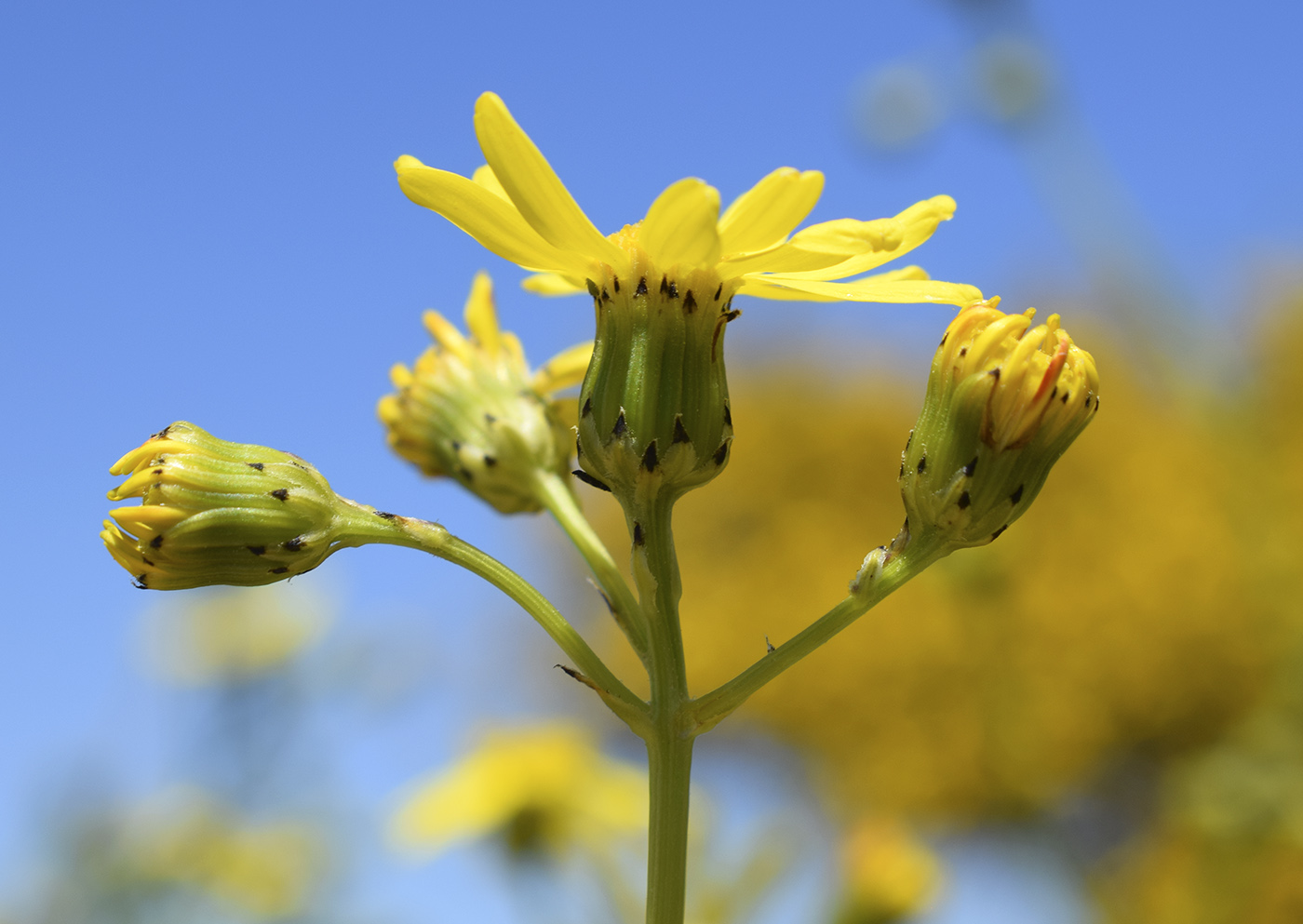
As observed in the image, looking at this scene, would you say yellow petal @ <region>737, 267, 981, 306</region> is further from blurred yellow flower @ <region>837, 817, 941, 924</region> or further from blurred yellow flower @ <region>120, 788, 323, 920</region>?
blurred yellow flower @ <region>120, 788, 323, 920</region>

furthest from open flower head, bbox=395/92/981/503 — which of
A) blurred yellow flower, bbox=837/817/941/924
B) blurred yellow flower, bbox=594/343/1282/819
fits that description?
blurred yellow flower, bbox=594/343/1282/819

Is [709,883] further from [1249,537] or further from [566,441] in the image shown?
[1249,537]

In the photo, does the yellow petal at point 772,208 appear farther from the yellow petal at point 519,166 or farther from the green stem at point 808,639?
the green stem at point 808,639

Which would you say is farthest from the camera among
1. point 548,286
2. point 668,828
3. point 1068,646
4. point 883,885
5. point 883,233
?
point 1068,646

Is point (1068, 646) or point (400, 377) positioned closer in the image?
point (400, 377)

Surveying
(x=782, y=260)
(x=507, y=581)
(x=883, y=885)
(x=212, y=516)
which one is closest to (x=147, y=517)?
(x=212, y=516)

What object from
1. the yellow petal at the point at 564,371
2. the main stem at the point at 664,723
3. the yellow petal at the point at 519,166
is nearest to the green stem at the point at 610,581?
the main stem at the point at 664,723

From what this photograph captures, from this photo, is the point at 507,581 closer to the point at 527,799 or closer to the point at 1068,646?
the point at 527,799
